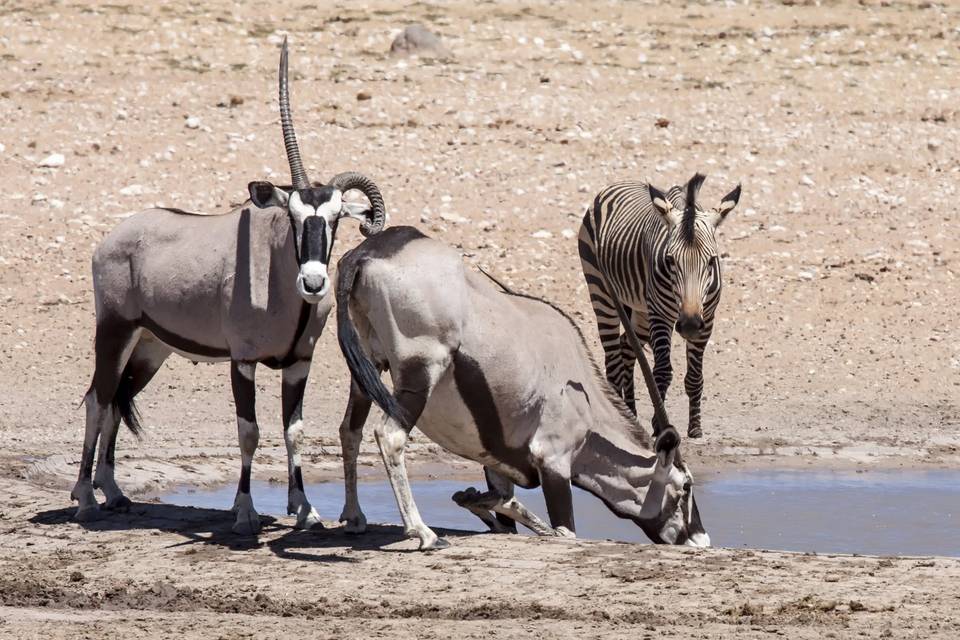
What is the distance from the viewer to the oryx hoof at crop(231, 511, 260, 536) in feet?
27.9

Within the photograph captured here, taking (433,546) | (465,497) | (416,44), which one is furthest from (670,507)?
(416,44)

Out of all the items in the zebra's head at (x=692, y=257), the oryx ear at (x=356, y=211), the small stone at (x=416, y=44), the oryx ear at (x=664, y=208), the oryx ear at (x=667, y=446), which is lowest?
the oryx ear at (x=667, y=446)

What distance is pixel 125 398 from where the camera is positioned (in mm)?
9500


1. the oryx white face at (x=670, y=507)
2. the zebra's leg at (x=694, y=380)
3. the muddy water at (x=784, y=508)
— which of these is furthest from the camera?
the zebra's leg at (x=694, y=380)

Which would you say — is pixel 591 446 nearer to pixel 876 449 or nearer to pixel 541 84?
pixel 876 449

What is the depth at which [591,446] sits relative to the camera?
349 inches

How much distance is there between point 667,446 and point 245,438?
2143 mm

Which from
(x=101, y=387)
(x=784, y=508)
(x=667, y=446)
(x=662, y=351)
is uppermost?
(x=101, y=387)

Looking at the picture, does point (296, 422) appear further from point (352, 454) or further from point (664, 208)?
point (664, 208)

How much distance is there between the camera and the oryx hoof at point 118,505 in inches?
363

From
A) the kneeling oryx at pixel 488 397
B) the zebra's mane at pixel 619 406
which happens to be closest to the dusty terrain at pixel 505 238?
the kneeling oryx at pixel 488 397

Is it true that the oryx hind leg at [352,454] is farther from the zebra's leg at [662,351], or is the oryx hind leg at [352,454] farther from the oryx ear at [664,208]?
the zebra's leg at [662,351]

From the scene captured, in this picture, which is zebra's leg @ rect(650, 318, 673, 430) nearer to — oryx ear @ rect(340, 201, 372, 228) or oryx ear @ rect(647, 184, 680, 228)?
oryx ear @ rect(647, 184, 680, 228)

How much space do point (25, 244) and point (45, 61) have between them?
5.45m
